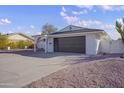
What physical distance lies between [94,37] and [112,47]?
2.05 m

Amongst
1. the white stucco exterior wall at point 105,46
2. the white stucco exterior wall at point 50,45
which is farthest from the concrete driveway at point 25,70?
the white stucco exterior wall at point 50,45

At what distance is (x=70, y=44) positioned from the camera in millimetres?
25016

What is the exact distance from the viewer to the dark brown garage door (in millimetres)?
23719

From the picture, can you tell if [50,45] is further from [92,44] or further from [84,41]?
[92,44]

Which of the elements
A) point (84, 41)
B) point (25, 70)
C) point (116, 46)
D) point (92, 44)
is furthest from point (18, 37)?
point (25, 70)

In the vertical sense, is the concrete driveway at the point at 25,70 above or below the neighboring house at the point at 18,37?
below

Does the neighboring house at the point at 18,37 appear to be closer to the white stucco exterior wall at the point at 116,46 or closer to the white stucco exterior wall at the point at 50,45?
the white stucco exterior wall at the point at 50,45

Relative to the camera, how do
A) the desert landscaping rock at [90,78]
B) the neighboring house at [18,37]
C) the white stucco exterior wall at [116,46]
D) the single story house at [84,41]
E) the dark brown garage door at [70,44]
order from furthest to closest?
the neighboring house at [18,37] < the dark brown garage door at [70,44] < the single story house at [84,41] < the white stucco exterior wall at [116,46] < the desert landscaping rock at [90,78]

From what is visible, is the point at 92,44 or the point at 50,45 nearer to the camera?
the point at 92,44

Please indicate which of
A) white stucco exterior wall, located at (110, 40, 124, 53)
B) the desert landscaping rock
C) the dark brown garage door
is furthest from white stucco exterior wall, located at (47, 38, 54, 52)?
the desert landscaping rock

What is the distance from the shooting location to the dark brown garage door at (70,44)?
23.7 m

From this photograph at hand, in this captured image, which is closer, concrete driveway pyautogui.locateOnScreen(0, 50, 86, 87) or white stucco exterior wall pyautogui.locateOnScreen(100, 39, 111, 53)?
concrete driveway pyautogui.locateOnScreen(0, 50, 86, 87)

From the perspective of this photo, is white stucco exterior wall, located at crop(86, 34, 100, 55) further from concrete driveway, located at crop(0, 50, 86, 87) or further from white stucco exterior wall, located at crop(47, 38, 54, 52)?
concrete driveway, located at crop(0, 50, 86, 87)
